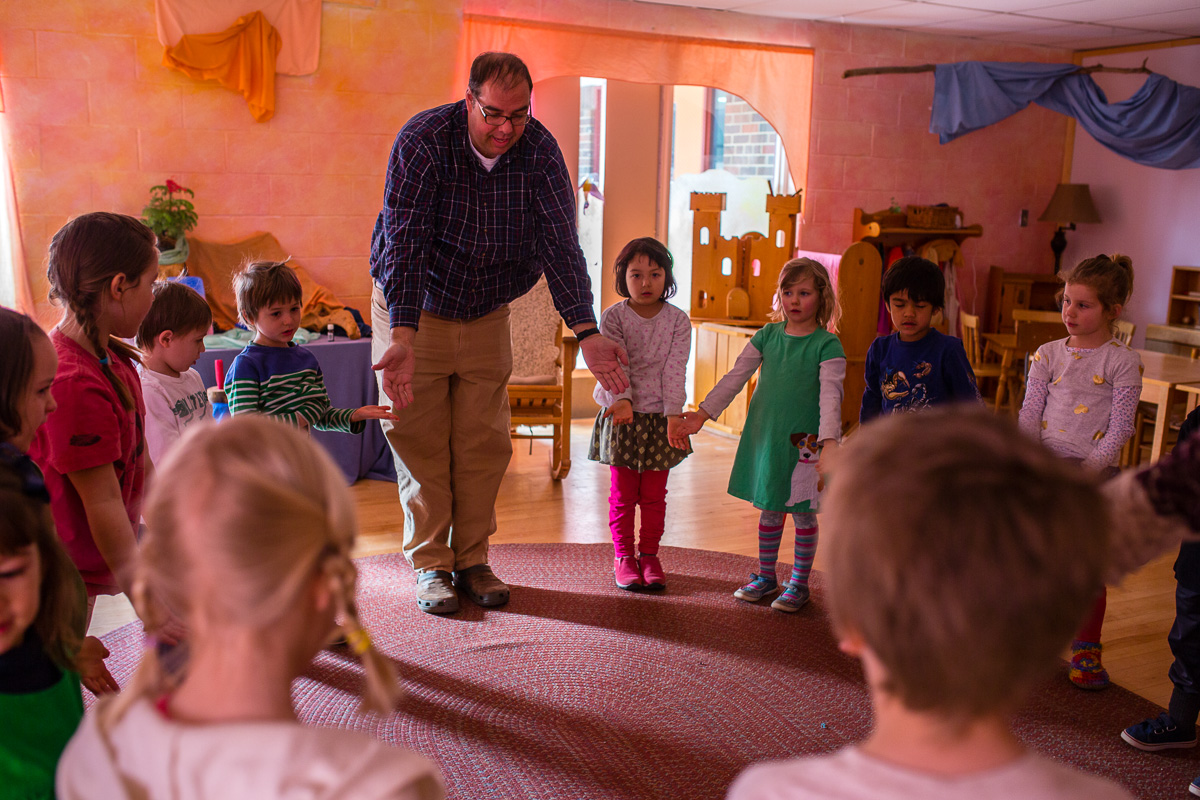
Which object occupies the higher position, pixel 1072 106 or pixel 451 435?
pixel 1072 106

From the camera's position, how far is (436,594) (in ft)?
8.89

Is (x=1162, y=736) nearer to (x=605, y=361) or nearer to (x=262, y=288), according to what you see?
(x=605, y=361)

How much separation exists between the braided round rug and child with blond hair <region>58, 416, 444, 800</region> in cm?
115

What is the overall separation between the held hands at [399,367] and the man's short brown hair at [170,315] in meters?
0.45

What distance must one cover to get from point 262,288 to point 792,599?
1741mm

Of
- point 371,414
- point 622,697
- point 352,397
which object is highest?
point 371,414

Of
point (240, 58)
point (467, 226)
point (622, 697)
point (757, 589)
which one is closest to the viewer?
point (622, 697)

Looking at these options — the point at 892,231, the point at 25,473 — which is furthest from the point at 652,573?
the point at 892,231

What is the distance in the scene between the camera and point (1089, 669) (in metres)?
2.38

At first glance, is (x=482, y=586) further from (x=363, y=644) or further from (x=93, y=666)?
(x=363, y=644)

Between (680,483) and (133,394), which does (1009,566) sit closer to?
(133,394)

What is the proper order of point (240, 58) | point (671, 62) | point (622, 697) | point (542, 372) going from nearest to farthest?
point (622, 697)
point (240, 58)
point (542, 372)
point (671, 62)

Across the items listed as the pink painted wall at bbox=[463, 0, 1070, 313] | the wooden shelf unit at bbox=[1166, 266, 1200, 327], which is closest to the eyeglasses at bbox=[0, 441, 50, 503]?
the pink painted wall at bbox=[463, 0, 1070, 313]

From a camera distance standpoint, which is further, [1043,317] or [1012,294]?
[1012,294]
